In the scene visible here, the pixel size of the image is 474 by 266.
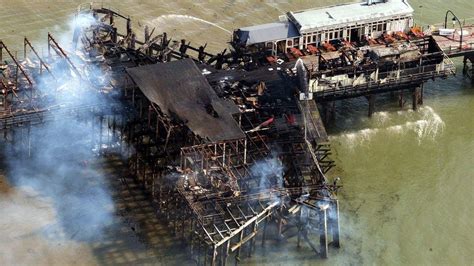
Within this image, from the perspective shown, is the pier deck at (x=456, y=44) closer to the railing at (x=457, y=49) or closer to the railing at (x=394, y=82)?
the railing at (x=457, y=49)

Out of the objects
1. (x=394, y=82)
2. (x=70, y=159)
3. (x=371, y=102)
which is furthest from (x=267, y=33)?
(x=70, y=159)

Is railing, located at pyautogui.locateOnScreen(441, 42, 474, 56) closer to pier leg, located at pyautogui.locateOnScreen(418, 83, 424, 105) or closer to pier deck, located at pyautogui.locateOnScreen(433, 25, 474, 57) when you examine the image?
pier deck, located at pyautogui.locateOnScreen(433, 25, 474, 57)

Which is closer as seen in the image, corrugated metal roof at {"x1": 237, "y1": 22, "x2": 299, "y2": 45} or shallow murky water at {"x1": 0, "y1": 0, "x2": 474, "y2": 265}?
shallow murky water at {"x1": 0, "y1": 0, "x2": 474, "y2": 265}

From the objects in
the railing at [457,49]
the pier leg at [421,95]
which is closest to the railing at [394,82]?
the railing at [457,49]

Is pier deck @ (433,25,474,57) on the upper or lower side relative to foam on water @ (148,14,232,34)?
upper

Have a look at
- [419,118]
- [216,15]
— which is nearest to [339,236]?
[419,118]

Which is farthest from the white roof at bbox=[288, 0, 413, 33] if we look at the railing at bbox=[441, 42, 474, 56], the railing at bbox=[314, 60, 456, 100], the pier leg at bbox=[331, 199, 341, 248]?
the pier leg at bbox=[331, 199, 341, 248]

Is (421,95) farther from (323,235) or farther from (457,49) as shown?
(323,235)
